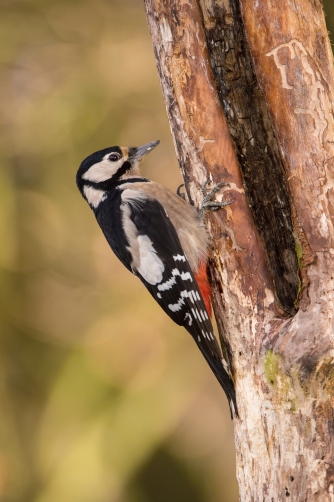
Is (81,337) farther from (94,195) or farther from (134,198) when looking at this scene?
(134,198)

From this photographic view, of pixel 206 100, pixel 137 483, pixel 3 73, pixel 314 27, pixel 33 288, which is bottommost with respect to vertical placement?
pixel 137 483

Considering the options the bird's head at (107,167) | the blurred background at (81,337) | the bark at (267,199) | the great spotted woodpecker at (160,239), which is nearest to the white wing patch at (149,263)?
the great spotted woodpecker at (160,239)

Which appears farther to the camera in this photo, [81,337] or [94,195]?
[81,337]

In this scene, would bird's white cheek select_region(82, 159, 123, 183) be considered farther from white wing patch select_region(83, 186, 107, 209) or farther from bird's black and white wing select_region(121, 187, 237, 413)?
bird's black and white wing select_region(121, 187, 237, 413)

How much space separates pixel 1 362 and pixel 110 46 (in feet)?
9.32

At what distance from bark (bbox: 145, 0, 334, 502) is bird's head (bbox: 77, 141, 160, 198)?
59cm

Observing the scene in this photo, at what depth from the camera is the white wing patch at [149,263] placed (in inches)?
92.4

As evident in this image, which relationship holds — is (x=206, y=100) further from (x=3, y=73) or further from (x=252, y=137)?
(x=3, y=73)

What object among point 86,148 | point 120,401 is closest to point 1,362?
point 120,401

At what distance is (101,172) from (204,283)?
0.83 m

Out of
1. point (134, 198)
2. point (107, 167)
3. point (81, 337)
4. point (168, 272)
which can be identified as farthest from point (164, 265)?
point (81, 337)

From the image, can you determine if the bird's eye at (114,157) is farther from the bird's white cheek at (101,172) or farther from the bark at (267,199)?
the bark at (267,199)

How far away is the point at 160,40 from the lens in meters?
2.11

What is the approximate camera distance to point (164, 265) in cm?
233
